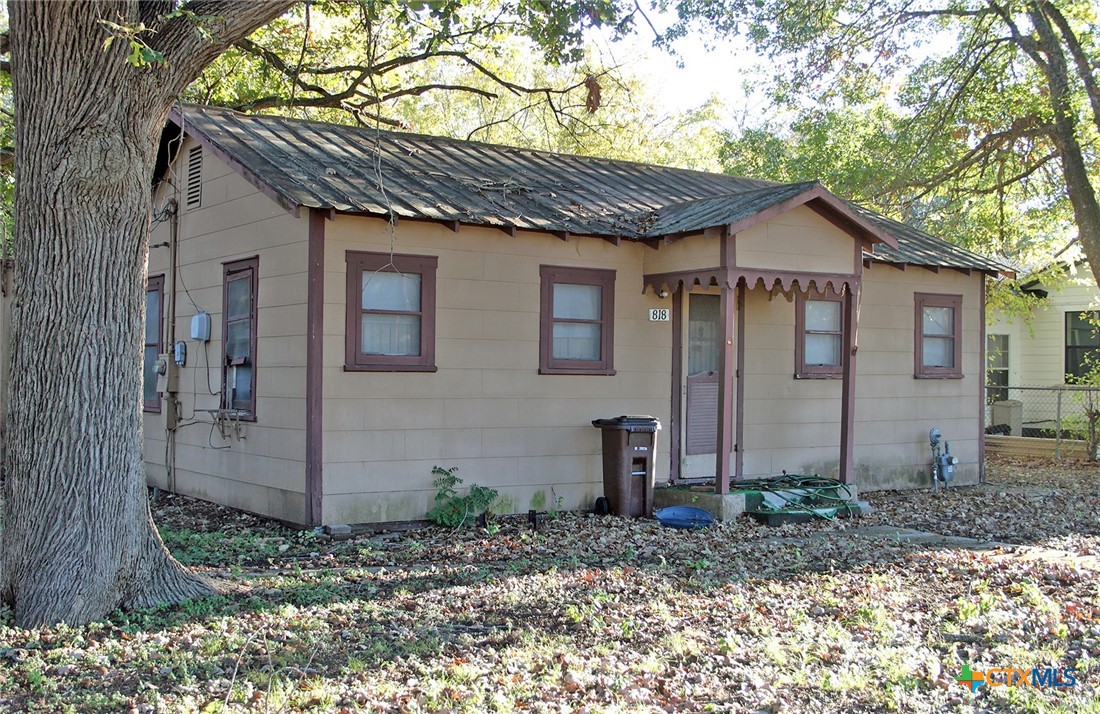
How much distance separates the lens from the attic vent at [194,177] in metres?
12.0

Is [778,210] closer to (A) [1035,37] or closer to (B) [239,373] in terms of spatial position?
(B) [239,373]

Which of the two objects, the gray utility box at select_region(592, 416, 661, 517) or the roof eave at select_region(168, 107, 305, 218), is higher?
the roof eave at select_region(168, 107, 305, 218)

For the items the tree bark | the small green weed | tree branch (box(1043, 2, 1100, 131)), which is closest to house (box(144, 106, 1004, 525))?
the small green weed

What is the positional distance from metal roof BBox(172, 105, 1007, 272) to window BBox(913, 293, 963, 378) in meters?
0.62

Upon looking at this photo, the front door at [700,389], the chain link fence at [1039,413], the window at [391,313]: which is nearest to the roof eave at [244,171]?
the window at [391,313]

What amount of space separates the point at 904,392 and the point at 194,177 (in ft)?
30.7

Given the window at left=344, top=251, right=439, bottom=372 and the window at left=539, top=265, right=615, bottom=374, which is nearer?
the window at left=344, top=251, right=439, bottom=372

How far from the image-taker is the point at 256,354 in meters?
10.9

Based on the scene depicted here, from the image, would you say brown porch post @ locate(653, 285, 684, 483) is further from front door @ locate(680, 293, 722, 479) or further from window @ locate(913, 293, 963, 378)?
window @ locate(913, 293, 963, 378)

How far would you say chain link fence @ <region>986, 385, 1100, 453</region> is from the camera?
63.7ft

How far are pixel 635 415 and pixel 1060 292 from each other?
1397 cm

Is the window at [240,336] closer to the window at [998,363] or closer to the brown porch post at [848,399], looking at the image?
the brown porch post at [848,399]

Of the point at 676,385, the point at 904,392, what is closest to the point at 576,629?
the point at 676,385

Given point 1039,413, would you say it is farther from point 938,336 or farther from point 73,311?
point 73,311
